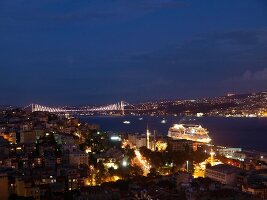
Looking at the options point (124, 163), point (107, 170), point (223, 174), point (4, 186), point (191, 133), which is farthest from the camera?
point (191, 133)

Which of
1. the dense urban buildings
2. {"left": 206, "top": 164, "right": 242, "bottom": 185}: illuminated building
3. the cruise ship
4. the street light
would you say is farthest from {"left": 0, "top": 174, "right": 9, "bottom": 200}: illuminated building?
the cruise ship

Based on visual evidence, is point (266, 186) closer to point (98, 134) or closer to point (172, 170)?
point (172, 170)

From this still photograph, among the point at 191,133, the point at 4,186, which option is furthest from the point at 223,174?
the point at 191,133

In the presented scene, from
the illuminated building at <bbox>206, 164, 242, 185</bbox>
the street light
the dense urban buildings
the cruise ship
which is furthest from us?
the cruise ship

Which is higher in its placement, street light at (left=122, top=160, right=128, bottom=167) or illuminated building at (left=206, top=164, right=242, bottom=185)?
street light at (left=122, top=160, right=128, bottom=167)

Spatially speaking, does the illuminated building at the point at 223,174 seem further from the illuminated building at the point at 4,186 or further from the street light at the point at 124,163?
the illuminated building at the point at 4,186

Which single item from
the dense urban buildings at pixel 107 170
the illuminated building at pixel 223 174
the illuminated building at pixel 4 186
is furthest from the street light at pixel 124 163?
the illuminated building at pixel 4 186

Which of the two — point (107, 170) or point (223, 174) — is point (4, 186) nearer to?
point (107, 170)

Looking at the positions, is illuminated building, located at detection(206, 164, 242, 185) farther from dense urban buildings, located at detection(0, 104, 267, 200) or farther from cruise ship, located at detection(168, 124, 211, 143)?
cruise ship, located at detection(168, 124, 211, 143)
